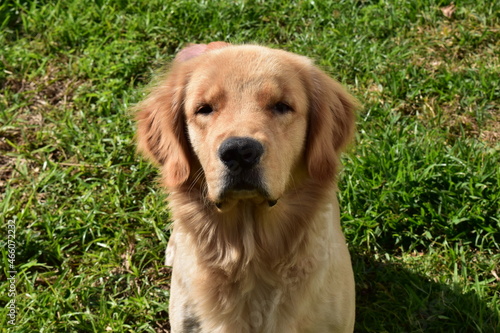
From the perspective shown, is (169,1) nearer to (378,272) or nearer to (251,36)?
(251,36)

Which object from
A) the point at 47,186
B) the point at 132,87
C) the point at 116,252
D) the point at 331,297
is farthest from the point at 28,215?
the point at 331,297

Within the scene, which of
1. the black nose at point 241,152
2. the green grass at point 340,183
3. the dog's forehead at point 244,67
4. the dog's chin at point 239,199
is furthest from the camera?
the green grass at point 340,183

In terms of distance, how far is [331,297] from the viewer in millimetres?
3252

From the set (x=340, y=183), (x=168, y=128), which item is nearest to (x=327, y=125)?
(x=168, y=128)

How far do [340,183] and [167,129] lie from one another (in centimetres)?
161

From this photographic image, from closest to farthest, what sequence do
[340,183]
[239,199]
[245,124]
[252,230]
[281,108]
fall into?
[245,124] < [239,199] < [281,108] < [252,230] < [340,183]

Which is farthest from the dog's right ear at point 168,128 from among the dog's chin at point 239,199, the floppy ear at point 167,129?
the dog's chin at point 239,199

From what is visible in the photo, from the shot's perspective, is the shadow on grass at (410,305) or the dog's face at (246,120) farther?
the shadow on grass at (410,305)

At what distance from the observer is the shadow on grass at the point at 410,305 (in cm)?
384

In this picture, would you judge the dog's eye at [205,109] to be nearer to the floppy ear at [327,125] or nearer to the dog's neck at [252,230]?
the dog's neck at [252,230]

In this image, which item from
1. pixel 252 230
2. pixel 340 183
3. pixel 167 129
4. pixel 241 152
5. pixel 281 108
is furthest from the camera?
pixel 340 183

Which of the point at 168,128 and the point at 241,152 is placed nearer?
the point at 241,152

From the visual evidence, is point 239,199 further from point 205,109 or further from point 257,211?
point 205,109

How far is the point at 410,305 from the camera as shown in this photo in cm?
396
